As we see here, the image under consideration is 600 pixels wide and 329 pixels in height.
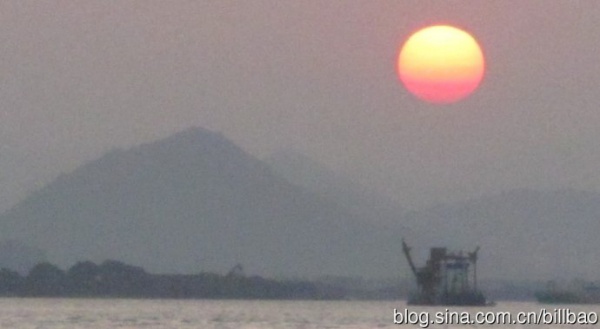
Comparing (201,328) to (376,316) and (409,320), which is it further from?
(376,316)

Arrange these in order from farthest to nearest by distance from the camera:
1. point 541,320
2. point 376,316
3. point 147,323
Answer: point 376,316
point 541,320
point 147,323

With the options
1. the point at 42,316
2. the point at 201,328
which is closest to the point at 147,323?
the point at 201,328

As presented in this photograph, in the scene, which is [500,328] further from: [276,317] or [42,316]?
[42,316]

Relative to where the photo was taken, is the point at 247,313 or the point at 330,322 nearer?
the point at 330,322

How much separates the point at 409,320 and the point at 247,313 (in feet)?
79.6

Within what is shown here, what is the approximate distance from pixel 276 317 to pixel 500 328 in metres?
24.5

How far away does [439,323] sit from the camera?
14150 centimetres

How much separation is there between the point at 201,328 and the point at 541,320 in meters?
37.7

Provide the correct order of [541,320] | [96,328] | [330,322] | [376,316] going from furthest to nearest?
[376,316] < [541,320] < [330,322] < [96,328]

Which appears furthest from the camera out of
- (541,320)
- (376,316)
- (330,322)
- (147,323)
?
(376,316)

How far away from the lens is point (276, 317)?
6339 inches

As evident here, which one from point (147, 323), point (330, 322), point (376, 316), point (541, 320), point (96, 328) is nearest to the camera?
point (96, 328)

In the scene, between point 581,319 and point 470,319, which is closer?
point 470,319

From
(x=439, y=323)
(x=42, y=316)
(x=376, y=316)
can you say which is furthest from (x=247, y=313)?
(x=439, y=323)
